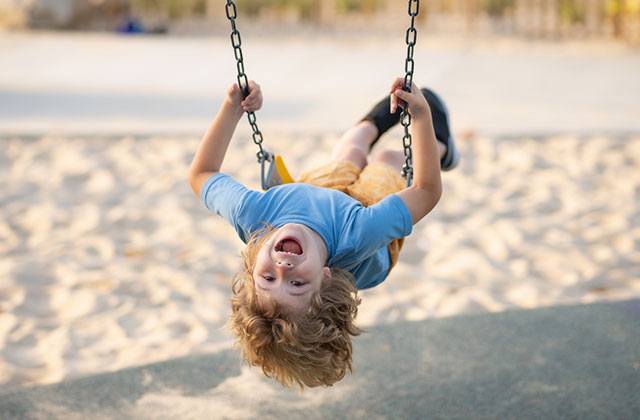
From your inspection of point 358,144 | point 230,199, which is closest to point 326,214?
point 230,199

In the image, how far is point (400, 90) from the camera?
2.43 metres

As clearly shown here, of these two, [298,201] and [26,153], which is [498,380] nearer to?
[298,201]

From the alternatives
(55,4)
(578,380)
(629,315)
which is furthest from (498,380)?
(55,4)

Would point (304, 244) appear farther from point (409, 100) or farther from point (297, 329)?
point (409, 100)

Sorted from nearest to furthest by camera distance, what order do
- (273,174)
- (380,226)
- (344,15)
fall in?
(380,226), (273,174), (344,15)

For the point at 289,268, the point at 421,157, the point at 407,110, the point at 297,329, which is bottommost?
the point at 297,329

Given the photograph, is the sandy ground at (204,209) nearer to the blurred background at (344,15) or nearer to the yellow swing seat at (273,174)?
the yellow swing seat at (273,174)

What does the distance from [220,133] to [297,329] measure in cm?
64

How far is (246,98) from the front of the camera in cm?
261

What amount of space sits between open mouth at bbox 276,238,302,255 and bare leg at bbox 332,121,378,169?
0.71m

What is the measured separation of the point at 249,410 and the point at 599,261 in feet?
7.29

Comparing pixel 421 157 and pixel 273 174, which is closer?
pixel 421 157

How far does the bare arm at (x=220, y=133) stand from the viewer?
2.61 metres

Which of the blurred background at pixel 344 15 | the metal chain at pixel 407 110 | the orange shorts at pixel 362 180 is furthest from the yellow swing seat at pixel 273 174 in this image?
the blurred background at pixel 344 15
